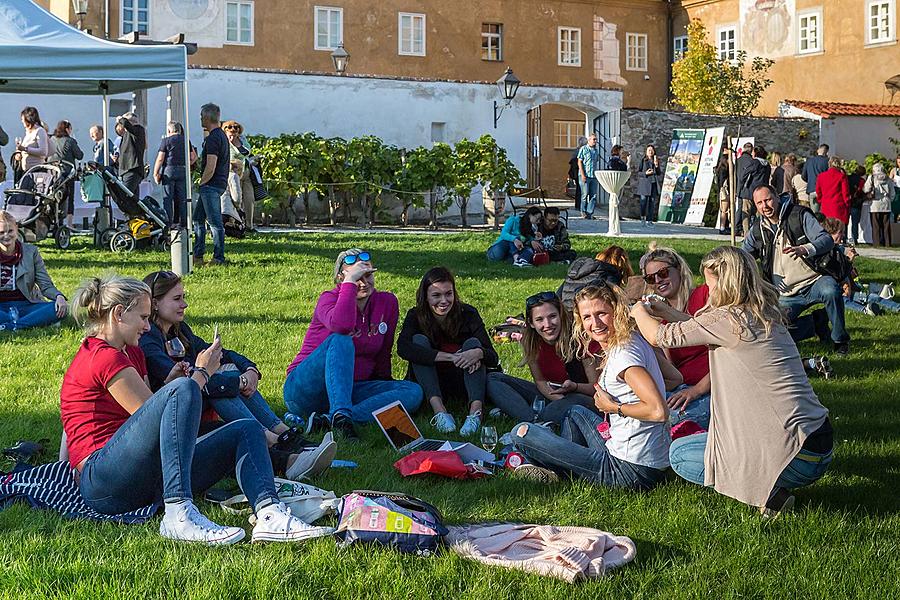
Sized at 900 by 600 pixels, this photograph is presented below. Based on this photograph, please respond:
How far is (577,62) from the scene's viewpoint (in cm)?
3800

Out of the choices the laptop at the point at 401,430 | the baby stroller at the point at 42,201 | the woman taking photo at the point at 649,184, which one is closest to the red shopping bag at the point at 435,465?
the laptop at the point at 401,430

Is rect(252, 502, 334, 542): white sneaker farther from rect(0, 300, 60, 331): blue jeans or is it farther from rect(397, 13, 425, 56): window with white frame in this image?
rect(397, 13, 425, 56): window with white frame

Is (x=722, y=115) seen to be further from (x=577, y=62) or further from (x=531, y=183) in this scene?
(x=577, y=62)

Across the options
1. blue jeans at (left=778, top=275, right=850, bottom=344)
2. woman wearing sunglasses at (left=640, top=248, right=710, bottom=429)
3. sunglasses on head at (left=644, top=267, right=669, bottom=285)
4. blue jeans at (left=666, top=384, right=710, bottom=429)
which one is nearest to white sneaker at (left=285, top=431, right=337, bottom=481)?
blue jeans at (left=666, top=384, right=710, bottom=429)

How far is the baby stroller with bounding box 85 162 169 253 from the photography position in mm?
15398

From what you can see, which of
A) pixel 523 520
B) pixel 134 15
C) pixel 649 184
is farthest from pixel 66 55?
pixel 134 15

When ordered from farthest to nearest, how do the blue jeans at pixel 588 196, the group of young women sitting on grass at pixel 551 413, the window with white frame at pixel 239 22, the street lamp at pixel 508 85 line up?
1. the window with white frame at pixel 239 22
2. the blue jeans at pixel 588 196
3. the street lamp at pixel 508 85
4. the group of young women sitting on grass at pixel 551 413

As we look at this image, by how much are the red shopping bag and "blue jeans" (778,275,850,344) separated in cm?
486

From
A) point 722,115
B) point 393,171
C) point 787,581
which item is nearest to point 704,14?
point 722,115

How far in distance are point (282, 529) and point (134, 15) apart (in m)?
29.0

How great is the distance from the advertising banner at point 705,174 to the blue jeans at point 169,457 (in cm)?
2252

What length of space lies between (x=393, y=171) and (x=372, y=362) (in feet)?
52.9

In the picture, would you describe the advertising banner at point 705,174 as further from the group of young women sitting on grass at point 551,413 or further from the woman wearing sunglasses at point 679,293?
the group of young women sitting on grass at point 551,413

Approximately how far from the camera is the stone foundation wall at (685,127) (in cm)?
3005
